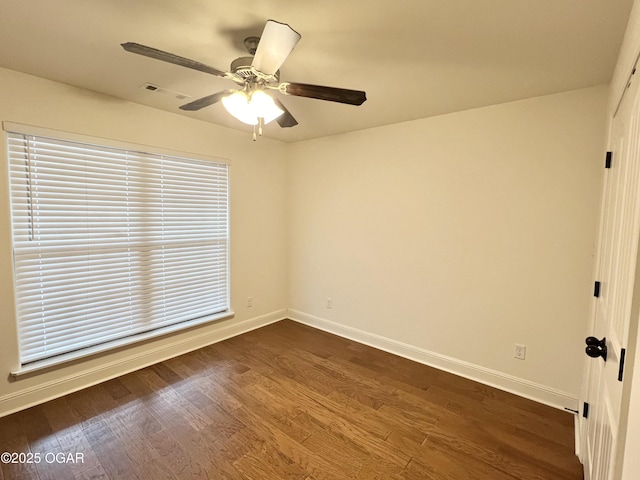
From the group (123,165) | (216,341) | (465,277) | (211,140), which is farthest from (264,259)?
(465,277)

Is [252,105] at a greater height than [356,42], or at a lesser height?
lesser

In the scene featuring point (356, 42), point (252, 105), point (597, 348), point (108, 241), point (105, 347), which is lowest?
point (105, 347)

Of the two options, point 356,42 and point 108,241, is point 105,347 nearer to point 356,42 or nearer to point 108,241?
point 108,241

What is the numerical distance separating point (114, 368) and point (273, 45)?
2.88 metres

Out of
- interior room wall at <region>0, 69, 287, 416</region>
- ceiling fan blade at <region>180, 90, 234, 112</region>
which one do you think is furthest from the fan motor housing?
interior room wall at <region>0, 69, 287, 416</region>

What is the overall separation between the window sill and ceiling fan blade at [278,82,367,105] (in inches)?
101

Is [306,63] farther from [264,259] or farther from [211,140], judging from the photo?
[264,259]

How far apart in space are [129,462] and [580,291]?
318 centimetres

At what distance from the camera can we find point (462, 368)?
276cm

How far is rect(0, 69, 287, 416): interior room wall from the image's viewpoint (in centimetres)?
213

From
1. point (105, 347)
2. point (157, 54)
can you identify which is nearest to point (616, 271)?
point (157, 54)

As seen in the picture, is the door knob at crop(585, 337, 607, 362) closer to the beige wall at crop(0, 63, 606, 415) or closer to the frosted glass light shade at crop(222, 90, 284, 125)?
the beige wall at crop(0, 63, 606, 415)

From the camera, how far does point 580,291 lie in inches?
86.7

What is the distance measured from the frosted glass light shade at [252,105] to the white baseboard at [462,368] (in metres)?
2.58
